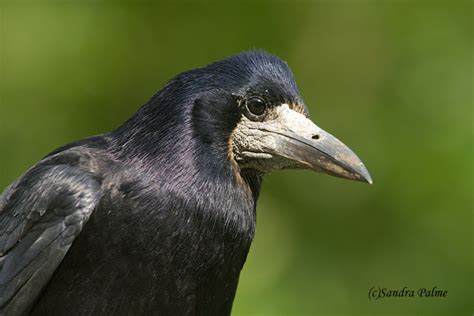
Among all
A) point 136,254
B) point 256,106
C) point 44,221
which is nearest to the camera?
point 136,254

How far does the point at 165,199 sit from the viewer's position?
4.15 m

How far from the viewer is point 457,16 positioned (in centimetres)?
685

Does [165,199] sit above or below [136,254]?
above

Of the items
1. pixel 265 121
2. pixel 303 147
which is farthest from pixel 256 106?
pixel 303 147

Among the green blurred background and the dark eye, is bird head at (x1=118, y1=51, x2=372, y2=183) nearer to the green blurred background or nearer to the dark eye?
the dark eye

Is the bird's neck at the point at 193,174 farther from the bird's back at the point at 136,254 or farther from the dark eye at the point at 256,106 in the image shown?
the dark eye at the point at 256,106

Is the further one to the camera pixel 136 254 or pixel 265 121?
pixel 265 121

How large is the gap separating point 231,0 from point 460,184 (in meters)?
1.68

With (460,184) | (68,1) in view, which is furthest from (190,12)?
(460,184)

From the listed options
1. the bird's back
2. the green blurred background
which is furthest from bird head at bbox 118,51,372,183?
the green blurred background

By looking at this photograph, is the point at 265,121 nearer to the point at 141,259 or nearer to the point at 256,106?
the point at 256,106

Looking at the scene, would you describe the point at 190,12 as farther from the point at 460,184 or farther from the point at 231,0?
the point at 460,184

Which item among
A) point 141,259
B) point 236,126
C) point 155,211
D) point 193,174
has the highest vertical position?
point 236,126

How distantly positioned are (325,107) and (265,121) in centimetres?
265
